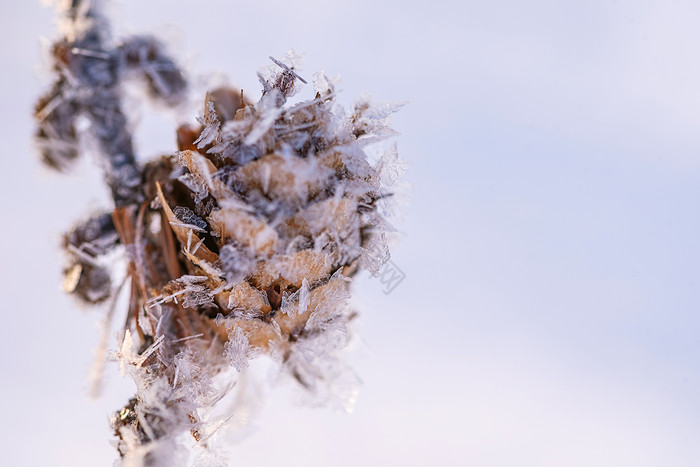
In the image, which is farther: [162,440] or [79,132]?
[79,132]

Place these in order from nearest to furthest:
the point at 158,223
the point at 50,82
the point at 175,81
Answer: the point at 158,223, the point at 50,82, the point at 175,81

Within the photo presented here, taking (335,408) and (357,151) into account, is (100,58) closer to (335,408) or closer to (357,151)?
(357,151)

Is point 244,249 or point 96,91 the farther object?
point 96,91

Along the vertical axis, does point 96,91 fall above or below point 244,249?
above

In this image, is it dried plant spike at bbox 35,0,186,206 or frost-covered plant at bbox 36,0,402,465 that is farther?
dried plant spike at bbox 35,0,186,206

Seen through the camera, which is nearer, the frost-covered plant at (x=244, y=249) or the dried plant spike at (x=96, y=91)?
the frost-covered plant at (x=244, y=249)

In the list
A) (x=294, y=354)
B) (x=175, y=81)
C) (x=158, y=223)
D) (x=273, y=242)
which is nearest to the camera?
(x=273, y=242)

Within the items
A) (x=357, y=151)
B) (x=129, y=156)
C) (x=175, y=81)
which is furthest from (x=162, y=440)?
(x=175, y=81)

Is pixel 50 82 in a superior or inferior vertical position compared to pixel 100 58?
inferior
